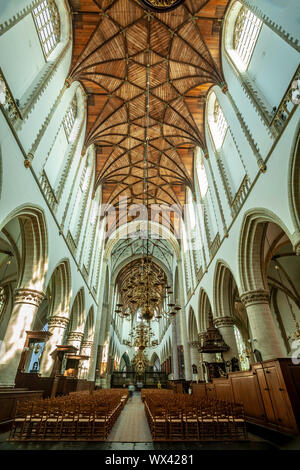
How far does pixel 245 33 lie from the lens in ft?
32.8

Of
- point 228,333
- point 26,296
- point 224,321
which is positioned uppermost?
point 224,321

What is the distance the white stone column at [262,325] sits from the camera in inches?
303

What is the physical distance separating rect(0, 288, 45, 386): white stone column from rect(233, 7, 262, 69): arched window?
478 inches

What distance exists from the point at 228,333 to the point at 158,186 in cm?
1360

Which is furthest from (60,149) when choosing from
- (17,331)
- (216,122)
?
(216,122)

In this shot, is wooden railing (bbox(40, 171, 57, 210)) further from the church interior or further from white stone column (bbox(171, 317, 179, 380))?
white stone column (bbox(171, 317, 179, 380))

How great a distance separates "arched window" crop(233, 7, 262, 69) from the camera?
29.9ft

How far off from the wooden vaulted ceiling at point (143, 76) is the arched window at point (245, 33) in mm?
1058

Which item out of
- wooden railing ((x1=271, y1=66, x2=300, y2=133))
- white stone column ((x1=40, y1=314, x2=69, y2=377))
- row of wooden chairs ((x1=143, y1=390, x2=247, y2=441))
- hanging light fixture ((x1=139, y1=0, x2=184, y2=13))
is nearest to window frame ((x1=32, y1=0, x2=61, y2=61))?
hanging light fixture ((x1=139, y1=0, x2=184, y2=13))

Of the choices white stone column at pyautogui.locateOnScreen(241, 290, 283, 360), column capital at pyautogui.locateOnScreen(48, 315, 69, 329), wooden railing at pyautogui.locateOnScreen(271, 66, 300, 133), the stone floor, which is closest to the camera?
the stone floor

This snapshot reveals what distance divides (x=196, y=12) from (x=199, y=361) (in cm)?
2030

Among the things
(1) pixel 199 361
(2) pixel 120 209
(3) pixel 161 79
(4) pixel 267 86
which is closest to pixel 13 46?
(4) pixel 267 86

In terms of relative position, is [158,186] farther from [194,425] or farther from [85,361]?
[194,425]

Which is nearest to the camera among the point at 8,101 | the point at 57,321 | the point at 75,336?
the point at 8,101
